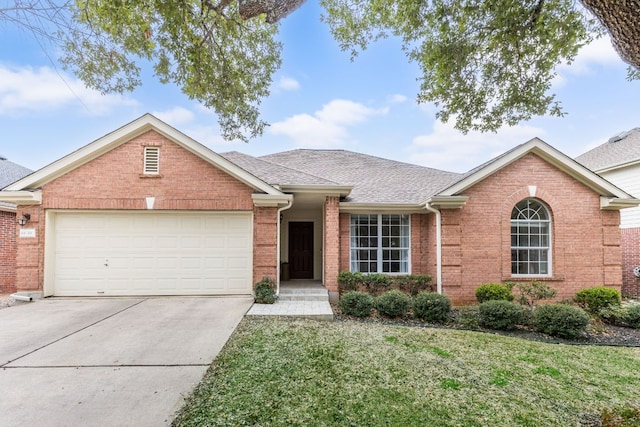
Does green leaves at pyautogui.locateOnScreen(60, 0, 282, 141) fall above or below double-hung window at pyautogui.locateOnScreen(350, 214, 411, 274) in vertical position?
above

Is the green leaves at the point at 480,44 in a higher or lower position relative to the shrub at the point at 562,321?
higher

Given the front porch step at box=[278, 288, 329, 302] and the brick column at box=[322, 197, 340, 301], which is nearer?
the front porch step at box=[278, 288, 329, 302]

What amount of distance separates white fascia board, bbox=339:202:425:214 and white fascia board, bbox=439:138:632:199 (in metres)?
1.16

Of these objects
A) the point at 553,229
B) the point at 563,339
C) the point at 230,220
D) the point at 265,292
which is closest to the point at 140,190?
the point at 230,220

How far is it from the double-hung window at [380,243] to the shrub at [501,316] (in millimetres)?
3460

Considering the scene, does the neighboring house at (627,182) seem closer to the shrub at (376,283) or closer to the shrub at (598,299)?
the shrub at (598,299)

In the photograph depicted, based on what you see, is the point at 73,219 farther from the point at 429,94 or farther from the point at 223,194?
the point at 429,94

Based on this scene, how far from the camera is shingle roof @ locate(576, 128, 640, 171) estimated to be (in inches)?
521

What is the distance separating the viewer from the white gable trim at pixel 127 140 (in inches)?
339

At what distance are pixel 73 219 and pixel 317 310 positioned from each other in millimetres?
7587

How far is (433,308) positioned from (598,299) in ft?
16.9

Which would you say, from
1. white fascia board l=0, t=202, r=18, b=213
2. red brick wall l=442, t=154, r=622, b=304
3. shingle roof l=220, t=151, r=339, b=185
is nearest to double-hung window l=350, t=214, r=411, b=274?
red brick wall l=442, t=154, r=622, b=304

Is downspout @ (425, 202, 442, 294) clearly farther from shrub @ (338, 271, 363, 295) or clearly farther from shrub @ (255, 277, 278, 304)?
shrub @ (255, 277, 278, 304)

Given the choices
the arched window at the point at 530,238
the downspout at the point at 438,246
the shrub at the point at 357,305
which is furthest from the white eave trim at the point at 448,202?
the shrub at the point at 357,305
